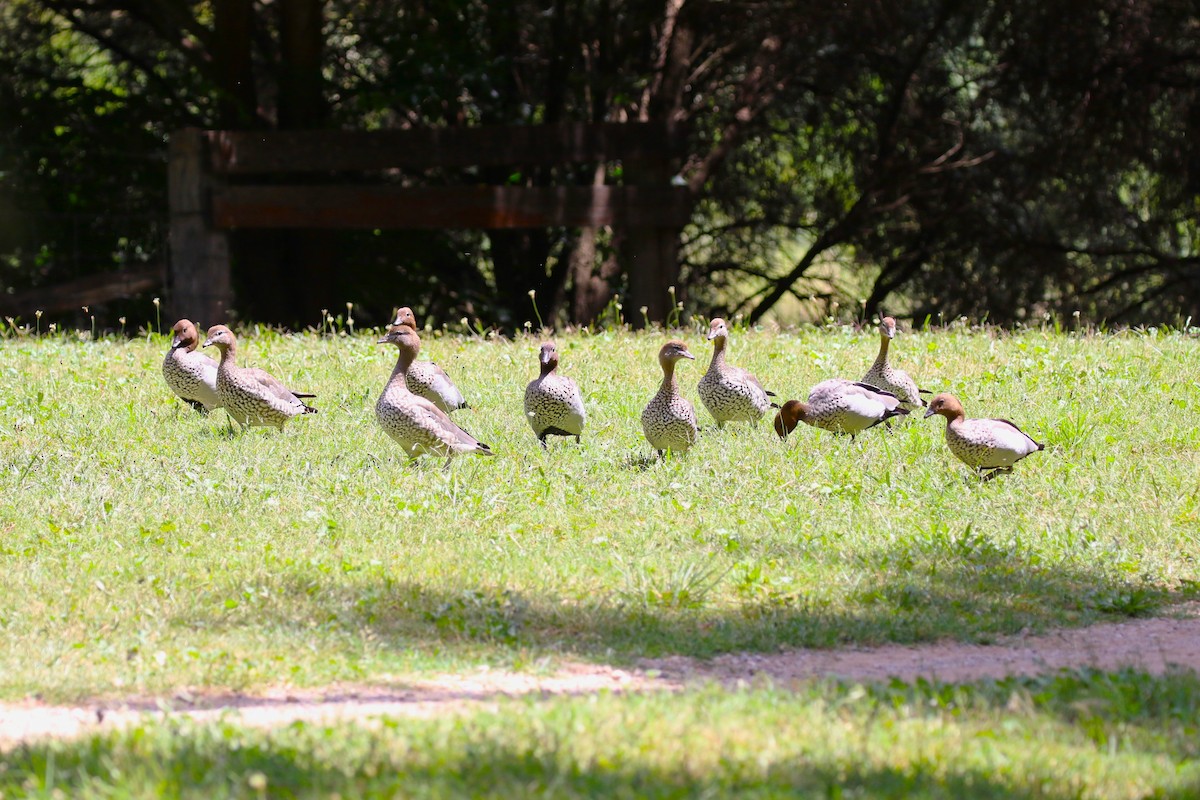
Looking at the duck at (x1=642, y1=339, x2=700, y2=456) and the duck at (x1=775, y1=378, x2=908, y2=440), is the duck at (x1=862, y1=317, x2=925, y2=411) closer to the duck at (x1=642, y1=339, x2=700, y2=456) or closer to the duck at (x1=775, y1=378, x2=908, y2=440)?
the duck at (x1=775, y1=378, x2=908, y2=440)

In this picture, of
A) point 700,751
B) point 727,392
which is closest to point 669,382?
point 727,392

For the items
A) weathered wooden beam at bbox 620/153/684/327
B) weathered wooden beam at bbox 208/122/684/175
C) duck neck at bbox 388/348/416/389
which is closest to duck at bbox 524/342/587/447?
duck neck at bbox 388/348/416/389

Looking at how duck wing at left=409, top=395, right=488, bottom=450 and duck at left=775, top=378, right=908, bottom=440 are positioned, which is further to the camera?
duck at left=775, top=378, right=908, bottom=440

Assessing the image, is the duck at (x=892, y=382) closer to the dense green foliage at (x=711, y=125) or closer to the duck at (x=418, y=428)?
the duck at (x=418, y=428)

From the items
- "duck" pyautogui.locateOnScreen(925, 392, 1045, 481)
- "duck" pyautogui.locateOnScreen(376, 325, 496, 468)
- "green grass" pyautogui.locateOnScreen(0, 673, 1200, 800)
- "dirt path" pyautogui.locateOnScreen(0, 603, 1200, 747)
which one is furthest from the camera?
"duck" pyautogui.locateOnScreen(376, 325, 496, 468)

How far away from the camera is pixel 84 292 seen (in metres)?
15.2

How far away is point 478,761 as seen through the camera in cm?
410

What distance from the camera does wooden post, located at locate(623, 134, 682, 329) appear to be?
14.1 m

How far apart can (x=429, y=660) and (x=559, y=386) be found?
3194 mm

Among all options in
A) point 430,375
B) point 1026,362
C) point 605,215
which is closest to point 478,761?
point 430,375

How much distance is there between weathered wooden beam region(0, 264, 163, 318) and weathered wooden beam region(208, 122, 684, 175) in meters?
2.08

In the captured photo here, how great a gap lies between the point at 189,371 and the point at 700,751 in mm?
5937

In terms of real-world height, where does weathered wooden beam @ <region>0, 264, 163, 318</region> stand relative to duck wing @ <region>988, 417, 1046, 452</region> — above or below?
above

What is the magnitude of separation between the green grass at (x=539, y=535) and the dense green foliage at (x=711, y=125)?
22.1 feet
